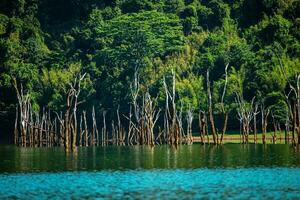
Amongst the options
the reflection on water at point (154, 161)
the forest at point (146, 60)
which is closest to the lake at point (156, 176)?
the reflection on water at point (154, 161)

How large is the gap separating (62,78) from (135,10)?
1732 centimetres

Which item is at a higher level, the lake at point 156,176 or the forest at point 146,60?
the forest at point 146,60

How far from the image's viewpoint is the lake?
38.6 m

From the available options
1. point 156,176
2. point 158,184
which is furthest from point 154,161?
point 158,184

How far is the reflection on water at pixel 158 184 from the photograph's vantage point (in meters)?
37.8

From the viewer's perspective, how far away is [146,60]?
118 meters

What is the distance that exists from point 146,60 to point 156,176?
71920 mm

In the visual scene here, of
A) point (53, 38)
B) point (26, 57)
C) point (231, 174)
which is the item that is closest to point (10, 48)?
point (26, 57)

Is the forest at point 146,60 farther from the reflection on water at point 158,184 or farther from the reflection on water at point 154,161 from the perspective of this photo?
the reflection on water at point 158,184

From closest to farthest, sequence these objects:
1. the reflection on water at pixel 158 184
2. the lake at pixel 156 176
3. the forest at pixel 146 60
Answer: the reflection on water at pixel 158 184 < the lake at pixel 156 176 < the forest at pixel 146 60

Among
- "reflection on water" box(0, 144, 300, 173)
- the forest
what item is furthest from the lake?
the forest

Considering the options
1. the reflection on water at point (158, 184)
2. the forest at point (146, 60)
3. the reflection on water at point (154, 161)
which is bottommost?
the reflection on water at point (158, 184)

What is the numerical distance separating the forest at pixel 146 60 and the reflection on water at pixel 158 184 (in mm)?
51380

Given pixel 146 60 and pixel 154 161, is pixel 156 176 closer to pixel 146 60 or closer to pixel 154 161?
pixel 154 161
